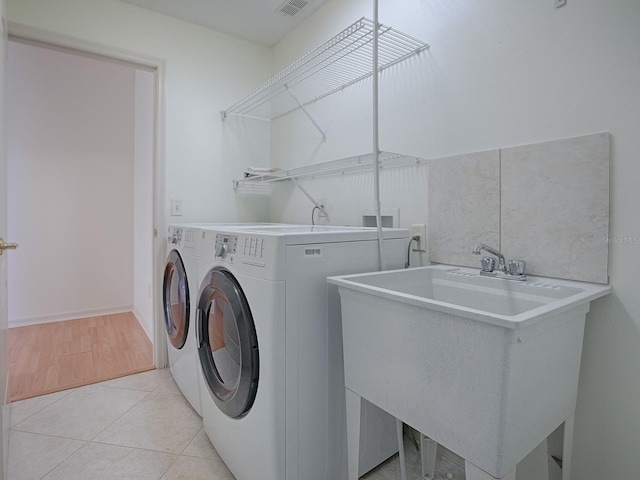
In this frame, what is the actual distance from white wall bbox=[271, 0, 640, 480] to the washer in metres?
1.00

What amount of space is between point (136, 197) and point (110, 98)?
103cm

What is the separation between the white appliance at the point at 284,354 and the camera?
107 cm

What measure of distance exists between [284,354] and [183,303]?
920 mm

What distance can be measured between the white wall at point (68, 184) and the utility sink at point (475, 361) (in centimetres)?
330

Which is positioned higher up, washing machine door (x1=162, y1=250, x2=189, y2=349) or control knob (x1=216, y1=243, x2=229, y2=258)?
control knob (x1=216, y1=243, x2=229, y2=258)

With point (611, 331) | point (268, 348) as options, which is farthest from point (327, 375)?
point (611, 331)

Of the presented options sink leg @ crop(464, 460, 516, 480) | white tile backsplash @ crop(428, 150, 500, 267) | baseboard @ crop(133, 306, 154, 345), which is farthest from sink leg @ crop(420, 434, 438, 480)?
baseboard @ crop(133, 306, 154, 345)

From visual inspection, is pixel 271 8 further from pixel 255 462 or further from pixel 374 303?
pixel 255 462

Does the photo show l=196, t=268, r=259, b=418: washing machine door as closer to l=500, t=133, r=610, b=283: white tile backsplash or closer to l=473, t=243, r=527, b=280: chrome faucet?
l=473, t=243, r=527, b=280: chrome faucet

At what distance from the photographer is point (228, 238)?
1295 millimetres

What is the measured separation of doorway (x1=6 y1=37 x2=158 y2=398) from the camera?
304cm

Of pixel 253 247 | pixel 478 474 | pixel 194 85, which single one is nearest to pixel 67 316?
pixel 194 85

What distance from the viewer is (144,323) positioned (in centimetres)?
312

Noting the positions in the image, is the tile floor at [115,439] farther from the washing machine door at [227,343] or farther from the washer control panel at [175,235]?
the washer control panel at [175,235]
